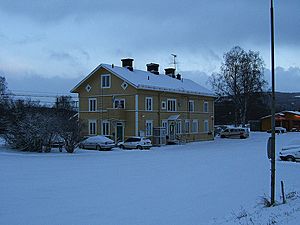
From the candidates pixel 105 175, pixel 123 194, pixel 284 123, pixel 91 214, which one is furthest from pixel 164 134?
pixel 284 123

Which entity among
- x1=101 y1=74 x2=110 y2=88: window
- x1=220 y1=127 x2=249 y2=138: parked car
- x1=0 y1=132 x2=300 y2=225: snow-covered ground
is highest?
x1=101 y1=74 x2=110 y2=88: window

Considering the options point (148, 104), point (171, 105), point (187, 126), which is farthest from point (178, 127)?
point (148, 104)

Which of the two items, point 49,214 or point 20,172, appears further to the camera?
point 20,172

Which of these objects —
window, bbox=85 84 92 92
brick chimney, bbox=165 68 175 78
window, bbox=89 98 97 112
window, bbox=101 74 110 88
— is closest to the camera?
window, bbox=101 74 110 88

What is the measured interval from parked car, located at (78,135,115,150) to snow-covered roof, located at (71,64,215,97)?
7073mm

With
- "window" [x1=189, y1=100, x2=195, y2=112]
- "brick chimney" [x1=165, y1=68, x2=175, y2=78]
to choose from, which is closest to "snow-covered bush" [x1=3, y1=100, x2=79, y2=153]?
"window" [x1=189, y1=100, x2=195, y2=112]

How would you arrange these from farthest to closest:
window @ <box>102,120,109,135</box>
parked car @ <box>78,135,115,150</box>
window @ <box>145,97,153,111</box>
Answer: window @ <box>102,120,109,135</box> < window @ <box>145,97,153,111</box> < parked car @ <box>78,135,115,150</box>

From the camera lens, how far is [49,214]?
1110 centimetres

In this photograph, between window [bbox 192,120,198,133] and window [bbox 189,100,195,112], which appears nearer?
window [bbox 189,100,195,112]

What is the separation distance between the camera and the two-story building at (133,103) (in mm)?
40469

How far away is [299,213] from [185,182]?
25.4ft

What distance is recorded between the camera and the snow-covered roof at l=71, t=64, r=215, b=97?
135ft

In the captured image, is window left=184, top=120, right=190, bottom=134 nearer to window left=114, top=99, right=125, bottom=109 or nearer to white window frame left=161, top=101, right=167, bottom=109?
white window frame left=161, top=101, right=167, bottom=109

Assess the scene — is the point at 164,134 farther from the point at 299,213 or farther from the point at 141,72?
the point at 299,213
